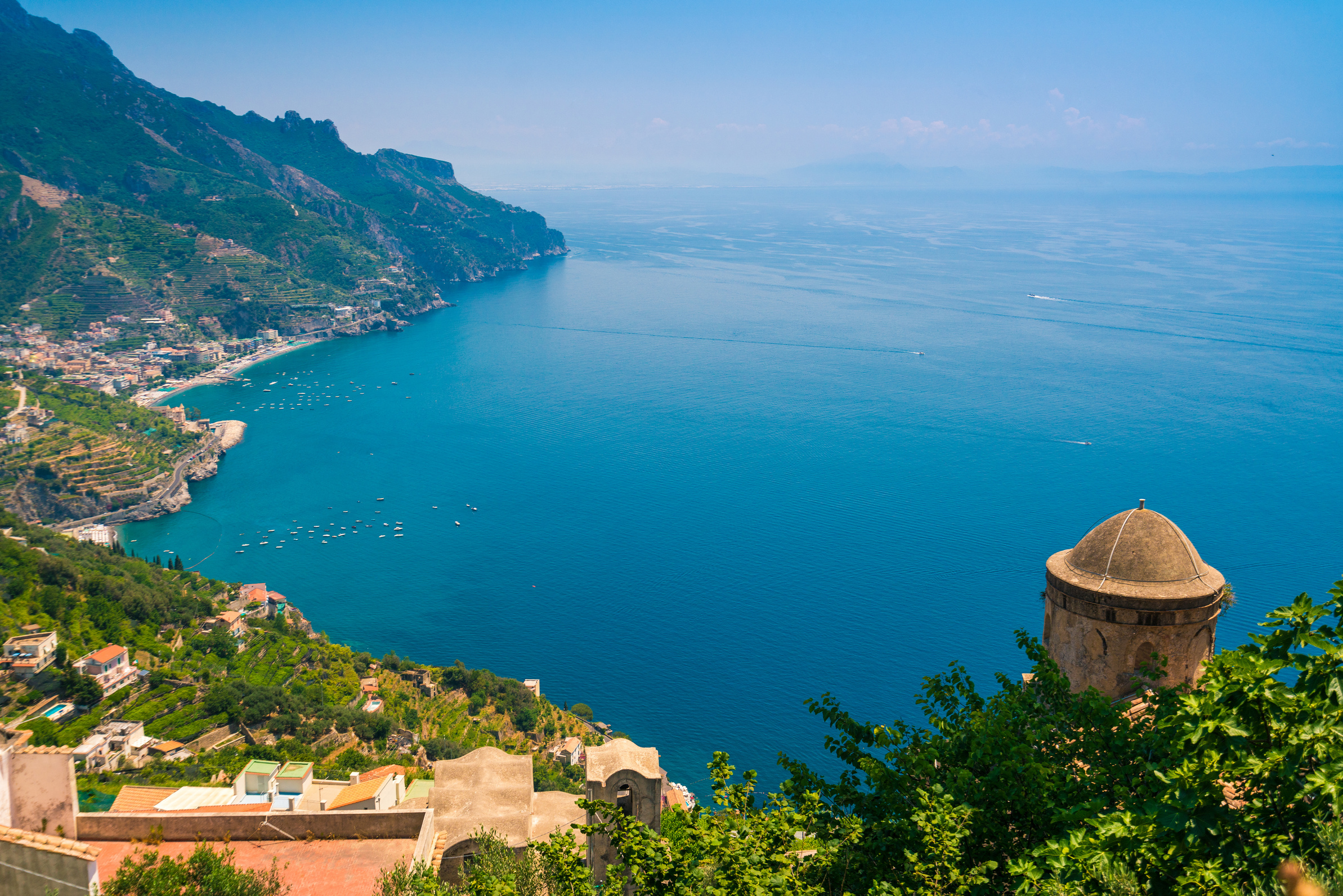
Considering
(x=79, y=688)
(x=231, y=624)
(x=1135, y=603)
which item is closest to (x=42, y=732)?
(x=79, y=688)

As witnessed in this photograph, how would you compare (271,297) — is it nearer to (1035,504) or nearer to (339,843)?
(1035,504)

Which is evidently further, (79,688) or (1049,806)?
(79,688)

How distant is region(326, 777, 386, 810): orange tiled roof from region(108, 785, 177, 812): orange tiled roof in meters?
3.24

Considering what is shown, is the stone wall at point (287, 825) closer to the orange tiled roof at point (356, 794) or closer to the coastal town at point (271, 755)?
the coastal town at point (271, 755)

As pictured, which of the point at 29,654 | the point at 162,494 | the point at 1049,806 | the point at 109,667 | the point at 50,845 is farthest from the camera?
the point at 162,494

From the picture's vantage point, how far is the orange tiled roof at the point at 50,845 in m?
7.53

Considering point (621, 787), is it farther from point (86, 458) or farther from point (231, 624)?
point (86, 458)

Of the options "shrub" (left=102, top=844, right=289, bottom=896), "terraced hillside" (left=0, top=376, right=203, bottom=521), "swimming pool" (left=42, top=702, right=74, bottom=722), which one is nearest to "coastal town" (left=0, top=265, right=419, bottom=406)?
"terraced hillside" (left=0, top=376, right=203, bottom=521)

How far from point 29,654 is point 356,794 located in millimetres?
27514

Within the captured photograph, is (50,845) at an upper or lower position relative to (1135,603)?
lower

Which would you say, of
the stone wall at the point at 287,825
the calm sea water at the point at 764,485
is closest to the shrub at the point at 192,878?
the stone wall at the point at 287,825

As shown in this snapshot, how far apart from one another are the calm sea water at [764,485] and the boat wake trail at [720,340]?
78 centimetres

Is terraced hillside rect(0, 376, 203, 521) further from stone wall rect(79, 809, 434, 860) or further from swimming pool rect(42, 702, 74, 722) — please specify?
stone wall rect(79, 809, 434, 860)

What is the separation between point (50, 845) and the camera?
24.9ft
